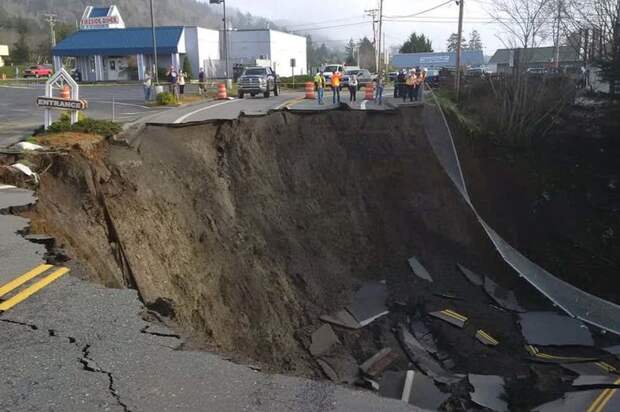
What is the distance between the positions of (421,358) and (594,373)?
325 centimetres

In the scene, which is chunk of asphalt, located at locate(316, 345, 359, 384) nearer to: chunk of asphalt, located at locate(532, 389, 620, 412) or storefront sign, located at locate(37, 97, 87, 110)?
chunk of asphalt, located at locate(532, 389, 620, 412)

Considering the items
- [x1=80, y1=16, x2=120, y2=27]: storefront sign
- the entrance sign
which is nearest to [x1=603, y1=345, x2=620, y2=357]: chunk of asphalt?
the entrance sign

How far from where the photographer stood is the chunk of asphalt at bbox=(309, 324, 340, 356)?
11.3 meters

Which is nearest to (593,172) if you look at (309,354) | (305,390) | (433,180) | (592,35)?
(433,180)

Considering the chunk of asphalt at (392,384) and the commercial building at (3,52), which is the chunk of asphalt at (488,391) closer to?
the chunk of asphalt at (392,384)

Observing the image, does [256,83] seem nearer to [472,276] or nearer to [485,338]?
[472,276]

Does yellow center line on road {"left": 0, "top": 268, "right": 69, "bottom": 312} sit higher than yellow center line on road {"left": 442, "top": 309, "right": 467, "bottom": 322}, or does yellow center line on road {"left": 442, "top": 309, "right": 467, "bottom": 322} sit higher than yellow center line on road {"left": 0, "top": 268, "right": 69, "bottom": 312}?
yellow center line on road {"left": 0, "top": 268, "right": 69, "bottom": 312}

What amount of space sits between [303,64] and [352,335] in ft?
278

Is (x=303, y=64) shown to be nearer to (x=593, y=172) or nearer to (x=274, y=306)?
(x=593, y=172)

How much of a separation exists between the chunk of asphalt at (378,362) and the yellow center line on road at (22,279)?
5914 millimetres

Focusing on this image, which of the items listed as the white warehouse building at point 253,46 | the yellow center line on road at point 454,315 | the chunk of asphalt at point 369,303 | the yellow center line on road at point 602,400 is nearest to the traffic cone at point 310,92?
the chunk of asphalt at point 369,303

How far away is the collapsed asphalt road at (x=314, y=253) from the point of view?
982 cm

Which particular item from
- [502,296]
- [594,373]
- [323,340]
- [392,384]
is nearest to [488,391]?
[392,384]

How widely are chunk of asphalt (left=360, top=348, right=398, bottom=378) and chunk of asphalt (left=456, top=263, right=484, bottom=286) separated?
5428 millimetres
